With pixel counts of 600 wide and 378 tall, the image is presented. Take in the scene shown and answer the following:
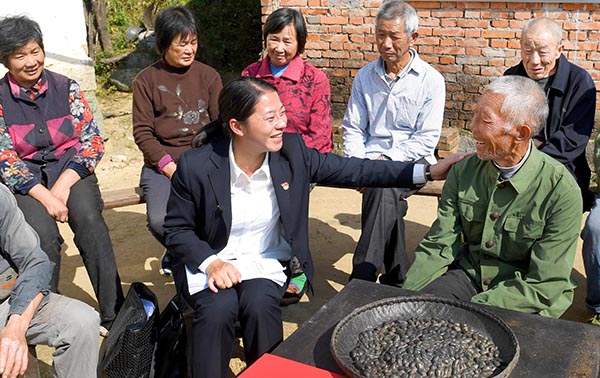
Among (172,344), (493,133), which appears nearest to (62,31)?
(172,344)

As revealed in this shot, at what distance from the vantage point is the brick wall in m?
6.59

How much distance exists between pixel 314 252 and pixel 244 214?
197 cm

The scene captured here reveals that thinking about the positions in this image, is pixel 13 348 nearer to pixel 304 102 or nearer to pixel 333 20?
pixel 304 102

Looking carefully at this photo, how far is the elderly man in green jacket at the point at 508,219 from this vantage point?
9.70ft

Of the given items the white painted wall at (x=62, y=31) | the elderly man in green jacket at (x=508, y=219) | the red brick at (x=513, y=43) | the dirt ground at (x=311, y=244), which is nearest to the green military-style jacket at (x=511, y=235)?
the elderly man in green jacket at (x=508, y=219)

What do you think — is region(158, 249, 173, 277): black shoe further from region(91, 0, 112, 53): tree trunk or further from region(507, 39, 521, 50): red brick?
region(91, 0, 112, 53): tree trunk

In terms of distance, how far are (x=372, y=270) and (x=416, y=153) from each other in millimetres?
816

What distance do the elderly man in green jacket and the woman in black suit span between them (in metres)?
0.34

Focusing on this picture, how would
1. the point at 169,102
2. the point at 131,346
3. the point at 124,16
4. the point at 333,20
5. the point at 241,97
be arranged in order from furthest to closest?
the point at 124,16 → the point at 333,20 → the point at 169,102 → the point at 241,97 → the point at 131,346

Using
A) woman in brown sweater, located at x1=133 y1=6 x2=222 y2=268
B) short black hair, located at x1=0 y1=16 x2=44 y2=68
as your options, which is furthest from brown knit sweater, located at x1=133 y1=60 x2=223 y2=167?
short black hair, located at x1=0 y1=16 x2=44 y2=68

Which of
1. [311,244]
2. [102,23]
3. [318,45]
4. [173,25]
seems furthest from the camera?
[102,23]

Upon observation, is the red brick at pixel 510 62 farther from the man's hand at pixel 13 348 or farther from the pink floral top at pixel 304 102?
the man's hand at pixel 13 348

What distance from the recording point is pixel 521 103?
2.97 meters

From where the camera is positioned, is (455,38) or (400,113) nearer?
(400,113)
